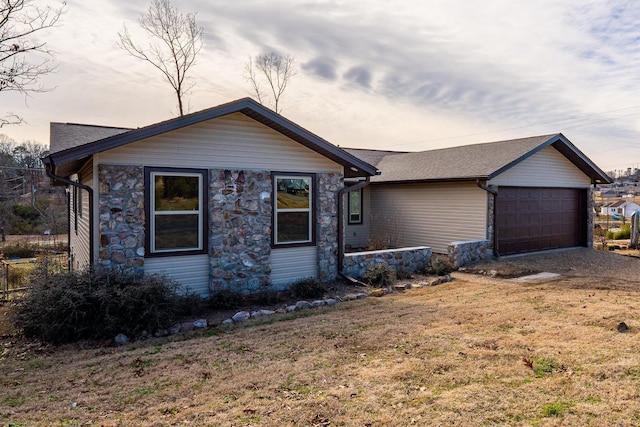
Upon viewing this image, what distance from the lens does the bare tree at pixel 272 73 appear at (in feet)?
84.9

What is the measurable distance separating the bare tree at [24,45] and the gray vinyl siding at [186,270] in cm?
474

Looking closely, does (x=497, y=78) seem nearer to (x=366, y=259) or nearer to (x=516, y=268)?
(x=516, y=268)

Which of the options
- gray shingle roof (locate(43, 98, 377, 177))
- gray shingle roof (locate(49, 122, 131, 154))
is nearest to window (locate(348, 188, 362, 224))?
gray shingle roof (locate(43, 98, 377, 177))

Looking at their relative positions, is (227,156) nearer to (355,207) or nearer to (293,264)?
(293,264)

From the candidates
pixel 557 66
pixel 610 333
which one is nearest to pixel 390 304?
pixel 610 333

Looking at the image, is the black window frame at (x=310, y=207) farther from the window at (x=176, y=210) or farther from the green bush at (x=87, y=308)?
the green bush at (x=87, y=308)

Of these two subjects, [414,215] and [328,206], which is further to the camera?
[414,215]

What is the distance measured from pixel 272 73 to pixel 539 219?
58.0 ft

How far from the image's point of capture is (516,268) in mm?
11695

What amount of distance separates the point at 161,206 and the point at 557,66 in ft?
49.3

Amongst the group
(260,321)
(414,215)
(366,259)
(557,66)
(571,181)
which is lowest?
(260,321)

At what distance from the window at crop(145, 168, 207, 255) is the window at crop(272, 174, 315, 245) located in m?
1.58

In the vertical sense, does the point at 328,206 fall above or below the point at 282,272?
above

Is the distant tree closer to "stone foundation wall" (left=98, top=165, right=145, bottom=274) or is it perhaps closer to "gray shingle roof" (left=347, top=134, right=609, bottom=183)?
"gray shingle roof" (left=347, top=134, right=609, bottom=183)
